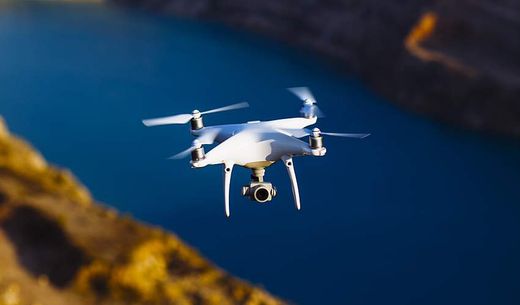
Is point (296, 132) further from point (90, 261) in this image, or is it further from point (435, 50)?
point (435, 50)

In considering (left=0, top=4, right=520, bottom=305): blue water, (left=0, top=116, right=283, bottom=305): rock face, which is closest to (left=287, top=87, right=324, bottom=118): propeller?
(left=0, top=4, right=520, bottom=305): blue water

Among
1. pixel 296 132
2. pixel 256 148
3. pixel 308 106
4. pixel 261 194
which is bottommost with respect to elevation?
pixel 261 194

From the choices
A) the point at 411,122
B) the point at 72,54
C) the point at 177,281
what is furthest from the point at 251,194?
the point at 72,54

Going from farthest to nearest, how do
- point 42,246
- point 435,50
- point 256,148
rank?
point 435,50, point 42,246, point 256,148

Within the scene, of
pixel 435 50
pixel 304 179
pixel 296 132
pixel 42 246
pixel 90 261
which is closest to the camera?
pixel 296 132

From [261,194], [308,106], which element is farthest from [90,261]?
[261,194]

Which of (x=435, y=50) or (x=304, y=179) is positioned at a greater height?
(x=435, y=50)

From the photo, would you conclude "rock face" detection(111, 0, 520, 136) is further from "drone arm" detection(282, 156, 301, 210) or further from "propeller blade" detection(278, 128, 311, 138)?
"drone arm" detection(282, 156, 301, 210)
